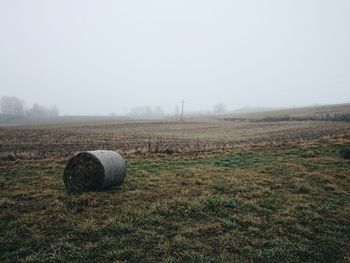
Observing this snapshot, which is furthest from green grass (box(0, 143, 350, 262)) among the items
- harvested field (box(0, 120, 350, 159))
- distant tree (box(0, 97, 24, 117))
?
distant tree (box(0, 97, 24, 117))

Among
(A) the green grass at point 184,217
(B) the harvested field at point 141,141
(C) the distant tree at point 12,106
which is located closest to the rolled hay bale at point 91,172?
(A) the green grass at point 184,217

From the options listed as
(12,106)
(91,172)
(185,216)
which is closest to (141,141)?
(91,172)

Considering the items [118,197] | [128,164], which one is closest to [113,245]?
[118,197]

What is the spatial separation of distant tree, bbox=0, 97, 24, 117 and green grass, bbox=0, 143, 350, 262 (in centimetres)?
17464

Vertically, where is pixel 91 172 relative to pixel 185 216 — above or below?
above

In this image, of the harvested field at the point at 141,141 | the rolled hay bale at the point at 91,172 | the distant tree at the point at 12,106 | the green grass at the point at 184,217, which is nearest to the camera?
the green grass at the point at 184,217

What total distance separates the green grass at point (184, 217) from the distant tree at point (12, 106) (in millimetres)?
174640

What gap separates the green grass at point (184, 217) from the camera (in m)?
6.78

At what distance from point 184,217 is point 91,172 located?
14.1 feet

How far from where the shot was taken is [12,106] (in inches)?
6865

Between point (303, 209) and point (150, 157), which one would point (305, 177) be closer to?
point (303, 209)

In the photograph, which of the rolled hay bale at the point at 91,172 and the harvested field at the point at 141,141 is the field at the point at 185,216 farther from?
the harvested field at the point at 141,141

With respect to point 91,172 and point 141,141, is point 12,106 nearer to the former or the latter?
point 141,141

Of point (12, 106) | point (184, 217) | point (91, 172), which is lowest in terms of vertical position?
point (184, 217)
